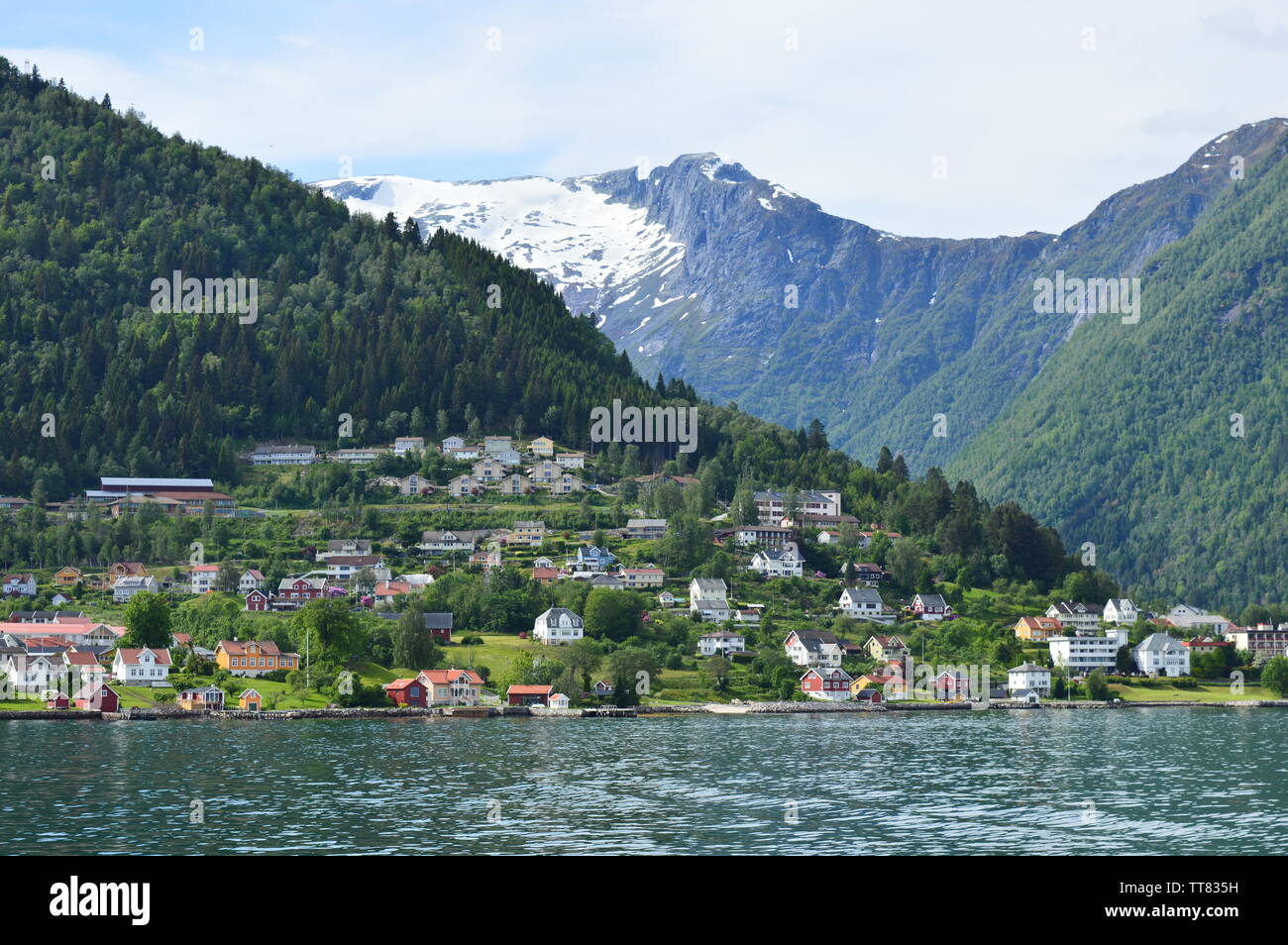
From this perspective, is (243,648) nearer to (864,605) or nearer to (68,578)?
(68,578)

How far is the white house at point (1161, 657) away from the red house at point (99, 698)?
93.1 metres

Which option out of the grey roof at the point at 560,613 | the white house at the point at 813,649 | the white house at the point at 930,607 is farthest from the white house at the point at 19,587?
the white house at the point at 930,607

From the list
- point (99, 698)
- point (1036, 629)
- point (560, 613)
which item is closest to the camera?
point (99, 698)

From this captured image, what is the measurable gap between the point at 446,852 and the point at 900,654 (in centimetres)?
9363

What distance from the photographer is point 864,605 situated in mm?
146250

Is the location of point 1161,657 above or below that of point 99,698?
below

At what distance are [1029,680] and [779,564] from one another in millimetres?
34938

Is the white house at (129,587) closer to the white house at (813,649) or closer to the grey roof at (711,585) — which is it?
the grey roof at (711,585)

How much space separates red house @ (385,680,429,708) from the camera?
4377 inches

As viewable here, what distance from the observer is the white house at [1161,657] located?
14188 cm

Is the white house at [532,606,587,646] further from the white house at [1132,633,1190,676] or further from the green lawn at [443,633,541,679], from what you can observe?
the white house at [1132,633,1190,676]

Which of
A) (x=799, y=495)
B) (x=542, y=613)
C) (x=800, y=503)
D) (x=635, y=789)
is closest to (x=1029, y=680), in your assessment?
(x=542, y=613)

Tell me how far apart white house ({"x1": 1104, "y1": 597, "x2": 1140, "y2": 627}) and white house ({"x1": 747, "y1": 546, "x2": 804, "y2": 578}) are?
32.4 metres

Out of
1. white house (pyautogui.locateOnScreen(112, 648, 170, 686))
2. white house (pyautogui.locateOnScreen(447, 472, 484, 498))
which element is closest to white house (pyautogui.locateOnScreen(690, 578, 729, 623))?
white house (pyautogui.locateOnScreen(447, 472, 484, 498))
